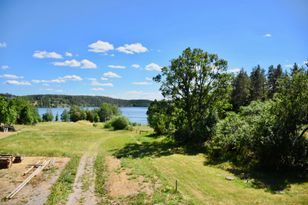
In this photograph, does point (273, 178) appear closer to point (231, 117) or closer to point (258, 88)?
point (231, 117)

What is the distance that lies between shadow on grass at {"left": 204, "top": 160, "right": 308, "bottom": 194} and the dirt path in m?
9.41

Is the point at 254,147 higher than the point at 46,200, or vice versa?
the point at 254,147

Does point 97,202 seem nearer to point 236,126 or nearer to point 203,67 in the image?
point 236,126

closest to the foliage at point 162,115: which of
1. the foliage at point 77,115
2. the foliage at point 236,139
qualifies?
the foliage at point 236,139

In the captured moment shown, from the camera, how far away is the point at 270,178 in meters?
16.2

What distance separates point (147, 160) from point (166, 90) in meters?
12.4

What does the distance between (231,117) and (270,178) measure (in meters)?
9.67

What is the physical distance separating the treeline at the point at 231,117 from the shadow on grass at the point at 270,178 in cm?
79

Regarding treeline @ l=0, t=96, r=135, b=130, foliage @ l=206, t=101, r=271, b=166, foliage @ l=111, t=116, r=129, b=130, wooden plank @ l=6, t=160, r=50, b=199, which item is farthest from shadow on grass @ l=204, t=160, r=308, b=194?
treeline @ l=0, t=96, r=135, b=130

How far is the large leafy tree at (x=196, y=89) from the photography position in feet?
100

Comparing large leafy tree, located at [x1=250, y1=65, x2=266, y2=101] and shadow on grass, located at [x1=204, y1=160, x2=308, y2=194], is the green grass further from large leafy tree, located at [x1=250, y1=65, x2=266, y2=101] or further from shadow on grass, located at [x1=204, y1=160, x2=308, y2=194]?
large leafy tree, located at [x1=250, y1=65, x2=266, y2=101]

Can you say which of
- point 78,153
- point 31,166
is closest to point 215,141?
point 78,153

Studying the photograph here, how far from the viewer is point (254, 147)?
754 inches

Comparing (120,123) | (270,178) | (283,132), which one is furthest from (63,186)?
(120,123)
